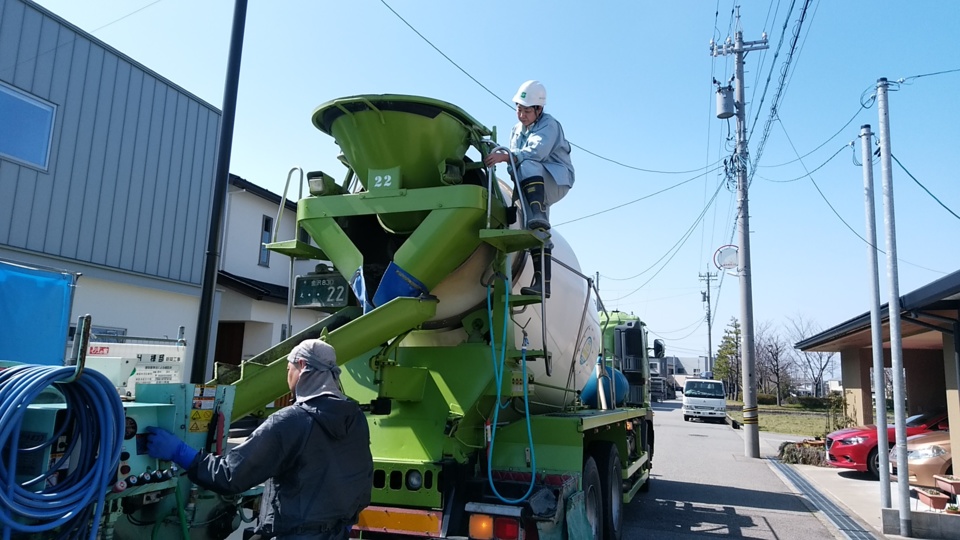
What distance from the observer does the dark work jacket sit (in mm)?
2930

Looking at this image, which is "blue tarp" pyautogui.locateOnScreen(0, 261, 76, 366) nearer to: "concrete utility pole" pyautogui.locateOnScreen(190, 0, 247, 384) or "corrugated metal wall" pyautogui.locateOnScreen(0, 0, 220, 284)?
"concrete utility pole" pyautogui.locateOnScreen(190, 0, 247, 384)

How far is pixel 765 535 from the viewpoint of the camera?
25.9ft

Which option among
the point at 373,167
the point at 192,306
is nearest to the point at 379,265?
the point at 373,167

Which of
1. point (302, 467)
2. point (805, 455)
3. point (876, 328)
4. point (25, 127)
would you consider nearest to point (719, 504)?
point (876, 328)

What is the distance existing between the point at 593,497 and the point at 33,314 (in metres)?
4.92

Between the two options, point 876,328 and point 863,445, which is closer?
point 876,328

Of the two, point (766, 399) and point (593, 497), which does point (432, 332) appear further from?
point (766, 399)

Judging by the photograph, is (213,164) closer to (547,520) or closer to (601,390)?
(601,390)

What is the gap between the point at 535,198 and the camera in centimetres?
499

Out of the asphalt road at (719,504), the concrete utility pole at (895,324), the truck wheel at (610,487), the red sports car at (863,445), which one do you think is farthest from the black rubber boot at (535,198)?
the red sports car at (863,445)

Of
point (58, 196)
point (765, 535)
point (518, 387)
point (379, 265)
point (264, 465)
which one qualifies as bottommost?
point (765, 535)

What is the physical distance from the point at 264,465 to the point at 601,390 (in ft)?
18.1

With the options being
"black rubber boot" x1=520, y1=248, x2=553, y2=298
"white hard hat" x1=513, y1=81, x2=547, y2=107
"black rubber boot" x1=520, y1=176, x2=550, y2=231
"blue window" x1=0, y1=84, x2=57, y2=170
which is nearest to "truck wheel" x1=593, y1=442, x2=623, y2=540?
"black rubber boot" x1=520, y1=248, x2=553, y2=298

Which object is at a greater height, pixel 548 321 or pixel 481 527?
pixel 548 321
